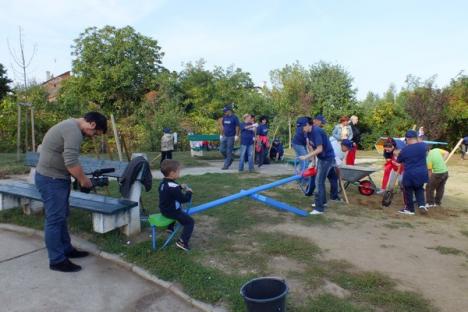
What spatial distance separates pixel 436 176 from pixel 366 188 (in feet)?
4.34

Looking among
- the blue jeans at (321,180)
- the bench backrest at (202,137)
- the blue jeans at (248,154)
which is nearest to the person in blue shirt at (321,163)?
the blue jeans at (321,180)

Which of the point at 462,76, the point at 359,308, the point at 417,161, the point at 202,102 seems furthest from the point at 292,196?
the point at 202,102

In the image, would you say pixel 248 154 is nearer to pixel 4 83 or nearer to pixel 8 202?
pixel 8 202

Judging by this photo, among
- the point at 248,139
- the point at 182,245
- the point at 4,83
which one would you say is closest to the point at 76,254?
the point at 182,245

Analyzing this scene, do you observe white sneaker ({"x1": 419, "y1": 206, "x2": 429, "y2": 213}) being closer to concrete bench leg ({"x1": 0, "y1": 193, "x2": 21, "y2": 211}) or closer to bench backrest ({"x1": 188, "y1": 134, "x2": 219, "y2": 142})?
concrete bench leg ({"x1": 0, "y1": 193, "x2": 21, "y2": 211})

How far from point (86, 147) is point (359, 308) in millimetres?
17241

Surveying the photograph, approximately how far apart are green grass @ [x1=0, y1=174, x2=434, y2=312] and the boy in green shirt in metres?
2.63

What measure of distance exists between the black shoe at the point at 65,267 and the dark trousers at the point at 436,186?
6207mm

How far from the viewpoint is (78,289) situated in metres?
3.73

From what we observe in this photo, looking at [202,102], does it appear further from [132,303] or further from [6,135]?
[132,303]

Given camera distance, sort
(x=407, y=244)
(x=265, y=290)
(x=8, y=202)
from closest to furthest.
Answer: (x=265, y=290)
(x=407, y=244)
(x=8, y=202)

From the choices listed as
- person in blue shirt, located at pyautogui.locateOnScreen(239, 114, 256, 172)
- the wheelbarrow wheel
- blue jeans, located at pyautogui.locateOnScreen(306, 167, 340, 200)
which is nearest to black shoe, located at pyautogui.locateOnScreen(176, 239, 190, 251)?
blue jeans, located at pyautogui.locateOnScreen(306, 167, 340, 200)

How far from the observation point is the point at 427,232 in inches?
220

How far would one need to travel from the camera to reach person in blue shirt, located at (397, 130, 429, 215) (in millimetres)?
6508
